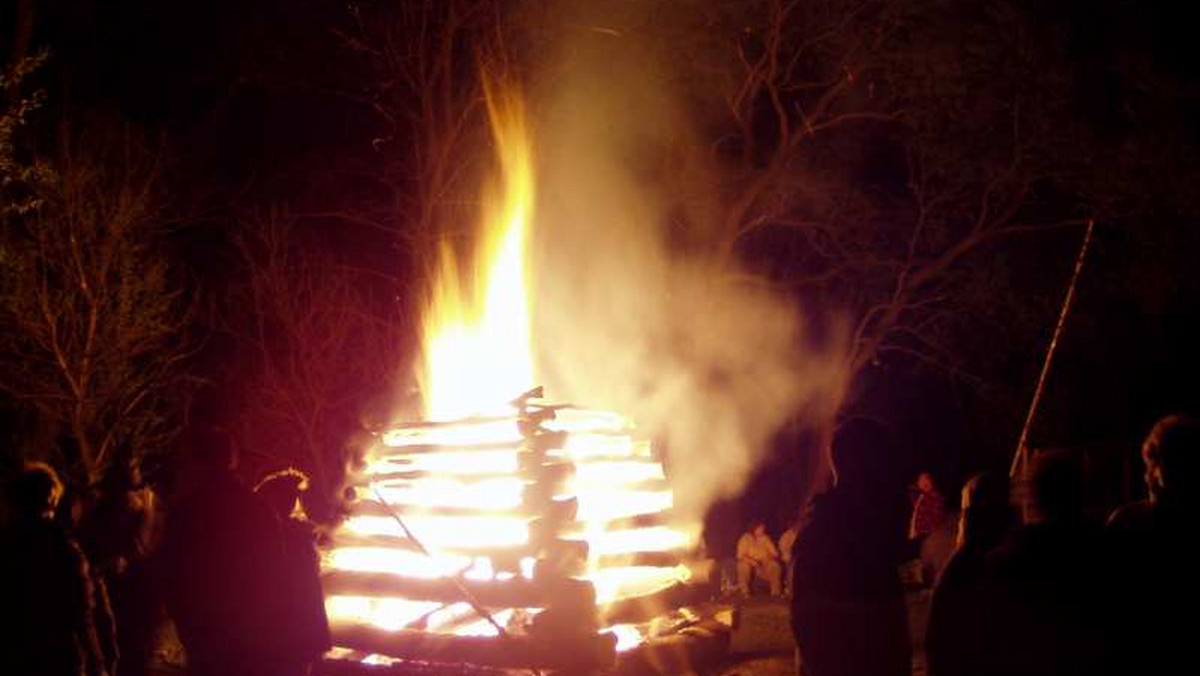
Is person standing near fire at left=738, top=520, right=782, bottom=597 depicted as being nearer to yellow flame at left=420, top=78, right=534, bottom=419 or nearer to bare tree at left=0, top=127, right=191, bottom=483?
yellow flame at left=420, top=78, right=534, bottom=419

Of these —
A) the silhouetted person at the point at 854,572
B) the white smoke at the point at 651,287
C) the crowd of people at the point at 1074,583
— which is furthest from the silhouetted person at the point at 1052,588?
the white smoke at the point at 651,287

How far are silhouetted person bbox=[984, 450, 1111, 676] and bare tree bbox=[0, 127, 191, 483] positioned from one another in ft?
44.3

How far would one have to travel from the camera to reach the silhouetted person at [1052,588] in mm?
3781

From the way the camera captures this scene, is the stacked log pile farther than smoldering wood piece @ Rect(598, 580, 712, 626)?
No

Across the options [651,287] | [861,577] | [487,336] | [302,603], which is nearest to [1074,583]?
[861,577]

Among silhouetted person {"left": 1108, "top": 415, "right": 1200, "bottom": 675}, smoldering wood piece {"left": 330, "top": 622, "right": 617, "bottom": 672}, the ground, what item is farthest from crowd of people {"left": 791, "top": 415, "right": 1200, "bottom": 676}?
the ground

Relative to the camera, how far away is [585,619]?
5586 millimetres

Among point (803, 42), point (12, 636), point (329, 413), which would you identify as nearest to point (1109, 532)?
point (12, 636)

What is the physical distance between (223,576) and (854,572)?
2.71 meters

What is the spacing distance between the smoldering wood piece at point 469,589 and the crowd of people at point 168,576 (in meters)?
0.49

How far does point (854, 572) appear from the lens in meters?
4.51

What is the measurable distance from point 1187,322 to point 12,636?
67.1 ft

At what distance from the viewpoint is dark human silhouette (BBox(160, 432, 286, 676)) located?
188 inches

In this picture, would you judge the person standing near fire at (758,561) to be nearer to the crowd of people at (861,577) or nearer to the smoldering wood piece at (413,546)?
the smoldering wood piece at (413,546)
